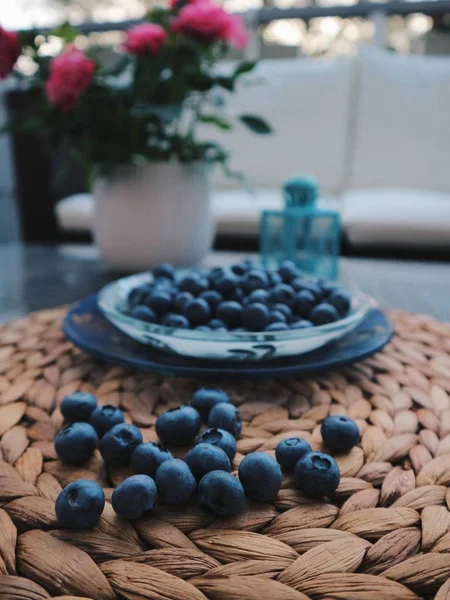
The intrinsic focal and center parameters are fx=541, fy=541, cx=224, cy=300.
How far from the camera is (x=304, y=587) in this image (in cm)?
34

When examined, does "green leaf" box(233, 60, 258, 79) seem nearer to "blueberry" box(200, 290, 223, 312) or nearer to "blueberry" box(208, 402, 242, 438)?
"blueberry" box(200, 290, 223, 312)

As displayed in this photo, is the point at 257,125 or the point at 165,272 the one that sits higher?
the point at 257,125

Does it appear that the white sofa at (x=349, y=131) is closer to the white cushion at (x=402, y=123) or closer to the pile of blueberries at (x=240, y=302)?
the white cushion at (x=402, y=123)

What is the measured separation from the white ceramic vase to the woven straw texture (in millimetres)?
653

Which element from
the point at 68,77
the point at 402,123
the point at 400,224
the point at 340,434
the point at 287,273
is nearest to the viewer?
the point at 340,434

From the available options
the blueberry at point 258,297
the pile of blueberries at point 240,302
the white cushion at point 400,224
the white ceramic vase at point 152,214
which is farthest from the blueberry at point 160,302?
the white cushion at point 400,224

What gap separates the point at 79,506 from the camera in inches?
15.0

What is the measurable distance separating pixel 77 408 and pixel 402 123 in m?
2.27

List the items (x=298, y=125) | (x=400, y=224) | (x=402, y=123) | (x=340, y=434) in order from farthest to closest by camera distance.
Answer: (x=298, y=125), (x=402, y=123), (x=400, y=224), (x=340, y=434)

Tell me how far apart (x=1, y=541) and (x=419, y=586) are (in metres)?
0.28

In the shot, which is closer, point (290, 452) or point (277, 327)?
point (290, 452)

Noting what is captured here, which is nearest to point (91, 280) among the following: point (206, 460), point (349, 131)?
point (206, 460)

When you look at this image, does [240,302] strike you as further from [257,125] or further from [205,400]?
[257,125]

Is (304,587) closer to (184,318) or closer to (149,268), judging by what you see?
(184,318)
